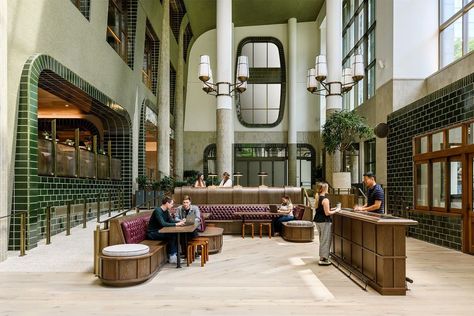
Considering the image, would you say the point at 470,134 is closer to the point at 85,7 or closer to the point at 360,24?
the point at 85,7

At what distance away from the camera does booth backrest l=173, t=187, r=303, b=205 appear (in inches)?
419

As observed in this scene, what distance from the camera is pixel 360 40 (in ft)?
55.7

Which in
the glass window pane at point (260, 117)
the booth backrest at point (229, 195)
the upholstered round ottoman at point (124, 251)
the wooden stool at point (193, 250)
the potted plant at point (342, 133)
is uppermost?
the glass window pane at point (260, 117)

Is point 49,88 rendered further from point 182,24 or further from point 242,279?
point 182,24

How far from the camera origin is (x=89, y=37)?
398 inches

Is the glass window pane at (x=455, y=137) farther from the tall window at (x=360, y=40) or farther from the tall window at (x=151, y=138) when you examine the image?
the tall window at (x=151, y=138)

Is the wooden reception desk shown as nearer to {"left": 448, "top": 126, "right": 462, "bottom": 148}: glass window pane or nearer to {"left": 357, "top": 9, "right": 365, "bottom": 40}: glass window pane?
{"left": 448, "top": 126, "right": 462, "bottom": 148}: glass window pane

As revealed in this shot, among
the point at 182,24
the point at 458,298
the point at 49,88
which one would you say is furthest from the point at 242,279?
the point at 182,24

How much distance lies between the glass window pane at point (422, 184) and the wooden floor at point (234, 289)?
6.57 feet

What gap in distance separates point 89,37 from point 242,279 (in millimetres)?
7356

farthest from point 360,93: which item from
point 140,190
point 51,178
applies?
point 51,178

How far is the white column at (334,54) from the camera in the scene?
48.0 feet

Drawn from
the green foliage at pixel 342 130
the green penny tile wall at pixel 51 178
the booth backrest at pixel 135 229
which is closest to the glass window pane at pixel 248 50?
the green foliage at pixel 342 130

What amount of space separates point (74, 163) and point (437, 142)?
811 cm
